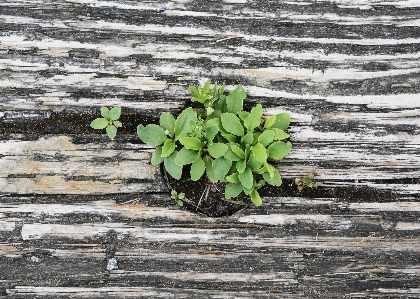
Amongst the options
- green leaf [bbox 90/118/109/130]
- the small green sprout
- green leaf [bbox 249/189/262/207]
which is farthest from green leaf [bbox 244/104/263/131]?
green leaf [bbox 90/118/109/130]

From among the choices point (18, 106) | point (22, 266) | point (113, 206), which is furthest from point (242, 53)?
point (22, 266)

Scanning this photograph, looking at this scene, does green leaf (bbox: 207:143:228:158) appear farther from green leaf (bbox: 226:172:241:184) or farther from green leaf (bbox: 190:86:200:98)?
green leaf (bbox: 190:86:200:98)

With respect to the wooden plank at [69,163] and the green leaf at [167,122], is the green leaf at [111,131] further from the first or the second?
the green leaf at [167,122]

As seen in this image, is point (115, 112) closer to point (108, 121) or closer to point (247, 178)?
point (108, 121)

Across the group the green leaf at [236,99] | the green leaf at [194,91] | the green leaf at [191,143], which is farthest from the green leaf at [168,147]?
the green leaf at [236,99]

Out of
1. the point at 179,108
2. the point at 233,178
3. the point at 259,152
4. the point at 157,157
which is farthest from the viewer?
the point at 179,108

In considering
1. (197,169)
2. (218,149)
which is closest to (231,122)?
(218,149)

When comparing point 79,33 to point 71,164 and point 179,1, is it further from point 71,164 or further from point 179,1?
point 71,164
